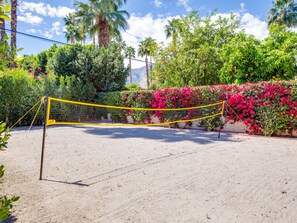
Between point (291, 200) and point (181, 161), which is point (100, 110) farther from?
point (291, 200)

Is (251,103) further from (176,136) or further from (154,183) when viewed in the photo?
(154,183)

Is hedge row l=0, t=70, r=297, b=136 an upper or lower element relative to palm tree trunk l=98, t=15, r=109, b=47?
lower

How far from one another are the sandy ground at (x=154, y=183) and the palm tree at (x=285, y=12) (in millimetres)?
24869

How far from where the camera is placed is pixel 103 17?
59.8 ft

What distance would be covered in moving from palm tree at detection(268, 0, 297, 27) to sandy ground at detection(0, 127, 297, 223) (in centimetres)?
2487

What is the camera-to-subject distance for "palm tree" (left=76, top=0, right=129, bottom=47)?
18156 millimetres

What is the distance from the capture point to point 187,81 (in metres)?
15.0

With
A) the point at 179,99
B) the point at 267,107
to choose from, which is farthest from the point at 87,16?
the point at 267,107

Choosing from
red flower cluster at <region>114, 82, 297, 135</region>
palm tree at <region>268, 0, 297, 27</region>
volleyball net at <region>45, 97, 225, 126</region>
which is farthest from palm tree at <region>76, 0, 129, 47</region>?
palm tree at <region>268, 0, 297, 27</region>

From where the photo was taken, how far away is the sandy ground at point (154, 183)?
9.07ft

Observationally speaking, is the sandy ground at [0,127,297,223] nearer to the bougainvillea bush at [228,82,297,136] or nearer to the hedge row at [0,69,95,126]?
the bougainvillea bush at [228,82,297,136]

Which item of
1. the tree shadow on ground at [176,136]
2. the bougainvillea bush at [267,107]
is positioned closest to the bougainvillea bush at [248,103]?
the bougainvillea bush at [267,107]

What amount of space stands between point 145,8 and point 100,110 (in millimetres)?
9634

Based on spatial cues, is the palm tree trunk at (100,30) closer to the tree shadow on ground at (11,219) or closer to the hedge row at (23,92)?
the hedge row at (23,92)
